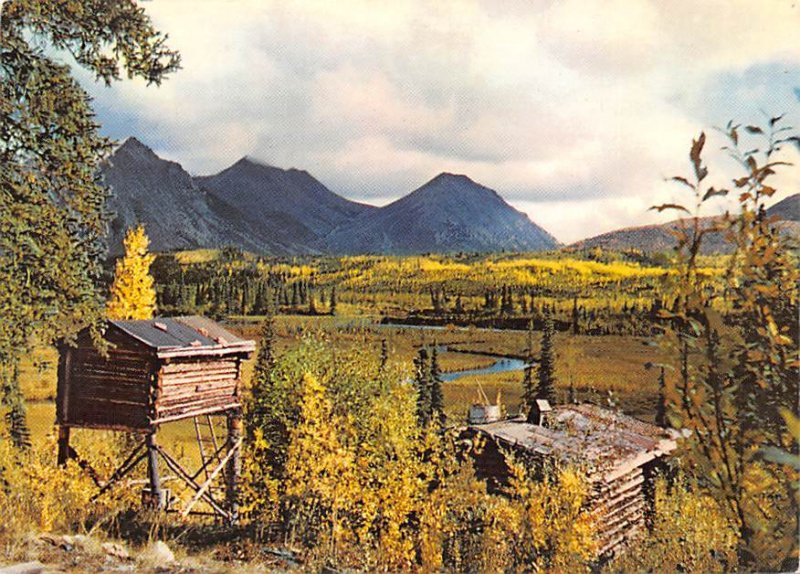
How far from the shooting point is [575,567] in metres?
7.30

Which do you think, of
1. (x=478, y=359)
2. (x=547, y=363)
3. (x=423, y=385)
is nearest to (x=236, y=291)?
(x=423, y=385)

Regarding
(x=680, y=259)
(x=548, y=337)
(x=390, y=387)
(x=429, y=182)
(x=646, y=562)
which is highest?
(x=429, y=182)

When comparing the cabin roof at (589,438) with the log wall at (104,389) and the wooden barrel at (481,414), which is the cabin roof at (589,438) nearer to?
the wooden barrel at (481,414)

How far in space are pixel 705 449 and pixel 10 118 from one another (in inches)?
Result: 240

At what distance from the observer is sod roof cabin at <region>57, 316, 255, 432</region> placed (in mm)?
7801

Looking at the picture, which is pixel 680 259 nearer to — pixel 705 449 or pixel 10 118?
pixel 705 449

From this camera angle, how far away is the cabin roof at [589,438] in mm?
7992

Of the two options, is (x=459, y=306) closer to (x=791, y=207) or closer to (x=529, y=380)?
(x=529, y=380)

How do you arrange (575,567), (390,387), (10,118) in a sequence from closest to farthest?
1. (10,118)
2. (575,567)
3. (390,387)

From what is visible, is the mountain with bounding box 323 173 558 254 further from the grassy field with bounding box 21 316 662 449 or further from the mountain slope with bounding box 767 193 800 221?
the mountain slope with bounding box 767 193 800 221

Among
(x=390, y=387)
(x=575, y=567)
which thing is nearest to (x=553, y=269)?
(x=390, y=387)

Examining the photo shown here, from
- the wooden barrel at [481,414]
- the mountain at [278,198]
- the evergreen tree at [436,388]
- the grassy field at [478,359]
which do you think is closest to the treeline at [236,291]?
the grassy field at [478,359]

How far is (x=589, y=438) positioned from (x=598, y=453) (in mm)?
254

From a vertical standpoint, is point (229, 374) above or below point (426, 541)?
above
